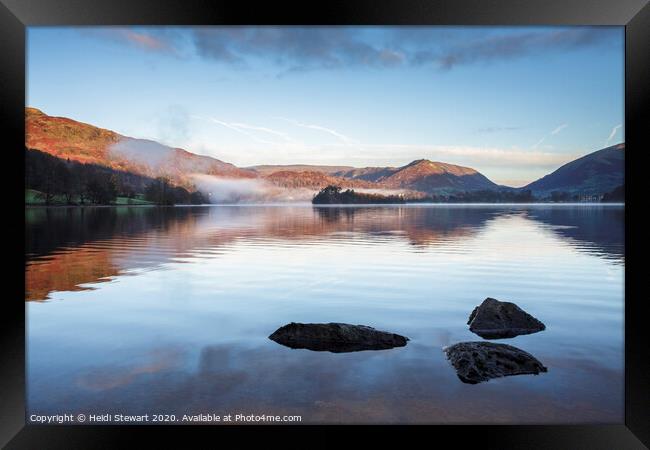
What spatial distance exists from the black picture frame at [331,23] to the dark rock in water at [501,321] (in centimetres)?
535

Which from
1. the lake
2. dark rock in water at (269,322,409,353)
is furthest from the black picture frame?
dark rock in water at (269,322,409,353)

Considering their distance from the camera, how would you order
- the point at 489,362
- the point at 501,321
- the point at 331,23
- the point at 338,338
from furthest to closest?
the point at 501,321 < the point at 338,338 < the point at 489,362 < the point at 331,23

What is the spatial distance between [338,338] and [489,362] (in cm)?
296

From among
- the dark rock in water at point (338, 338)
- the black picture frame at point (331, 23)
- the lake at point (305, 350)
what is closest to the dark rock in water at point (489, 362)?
the lake at point (305, 350)

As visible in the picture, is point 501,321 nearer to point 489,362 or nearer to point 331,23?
point 489,362

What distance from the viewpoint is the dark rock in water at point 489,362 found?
877cm

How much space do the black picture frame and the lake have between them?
1392 millimetres

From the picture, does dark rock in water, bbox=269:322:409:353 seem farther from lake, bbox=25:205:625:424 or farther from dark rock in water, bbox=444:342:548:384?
dark rock in water, bbox=444:342:548:384

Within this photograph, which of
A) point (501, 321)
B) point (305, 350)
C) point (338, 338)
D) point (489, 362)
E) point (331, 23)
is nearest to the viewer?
point (331, 23)

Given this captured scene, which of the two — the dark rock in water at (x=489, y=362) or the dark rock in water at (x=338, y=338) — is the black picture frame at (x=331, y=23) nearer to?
the dark rock in water at (x=489, y=362)

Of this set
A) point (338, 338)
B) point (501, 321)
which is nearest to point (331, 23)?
point (338, 338)

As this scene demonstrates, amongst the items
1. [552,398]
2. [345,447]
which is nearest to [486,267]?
[552,398]

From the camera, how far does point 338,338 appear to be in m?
10.4

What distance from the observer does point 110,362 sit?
9703 millimetres
